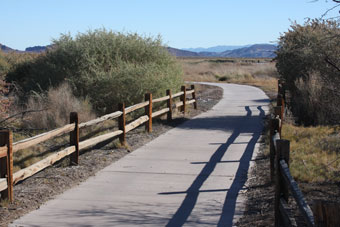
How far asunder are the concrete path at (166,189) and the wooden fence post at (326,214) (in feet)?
11.3

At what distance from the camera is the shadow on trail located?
680 centimetres

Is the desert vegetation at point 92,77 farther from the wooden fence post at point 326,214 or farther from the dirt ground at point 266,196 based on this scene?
the wooden fence post at point 326,214

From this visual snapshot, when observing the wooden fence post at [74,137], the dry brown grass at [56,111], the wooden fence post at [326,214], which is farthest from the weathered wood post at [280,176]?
the dry brown grass at [56,111]

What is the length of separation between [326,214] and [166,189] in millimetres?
5323

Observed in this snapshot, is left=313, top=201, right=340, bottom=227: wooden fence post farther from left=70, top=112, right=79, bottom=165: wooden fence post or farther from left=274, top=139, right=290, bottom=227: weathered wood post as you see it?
left=70, top=112, right=79, bottom=165: wooden fence post

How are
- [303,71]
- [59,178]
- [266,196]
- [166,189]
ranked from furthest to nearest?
[303,71] < [59,178] < [166,189] < [266,196]

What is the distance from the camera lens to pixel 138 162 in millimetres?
10398

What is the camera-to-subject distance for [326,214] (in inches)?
118

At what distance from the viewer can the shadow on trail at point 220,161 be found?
6.80 m

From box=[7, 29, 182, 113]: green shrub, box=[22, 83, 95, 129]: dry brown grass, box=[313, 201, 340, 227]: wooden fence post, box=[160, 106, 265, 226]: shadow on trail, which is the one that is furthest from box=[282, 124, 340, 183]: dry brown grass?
box=[22, 83, 95, 129]: dry brown grass

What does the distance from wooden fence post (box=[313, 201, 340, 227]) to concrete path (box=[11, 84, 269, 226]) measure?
345 centimetres

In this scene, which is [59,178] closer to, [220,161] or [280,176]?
[220,161]

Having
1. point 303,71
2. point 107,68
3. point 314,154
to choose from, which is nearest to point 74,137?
point 314,154

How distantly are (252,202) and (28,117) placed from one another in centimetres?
1043
